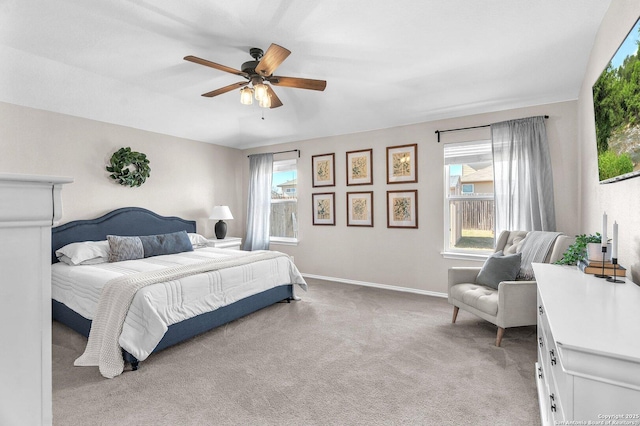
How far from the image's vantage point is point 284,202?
19.1 feet

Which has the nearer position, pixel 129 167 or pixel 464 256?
pixel 464 256

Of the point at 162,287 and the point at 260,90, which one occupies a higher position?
the point at 260,90

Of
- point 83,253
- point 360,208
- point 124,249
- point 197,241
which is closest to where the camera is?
point 83,253

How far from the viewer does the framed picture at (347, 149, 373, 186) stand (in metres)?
4.84

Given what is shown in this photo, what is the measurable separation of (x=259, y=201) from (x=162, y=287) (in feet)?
10.5

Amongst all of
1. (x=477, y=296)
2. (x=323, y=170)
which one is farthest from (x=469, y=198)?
(x=323, y=170)

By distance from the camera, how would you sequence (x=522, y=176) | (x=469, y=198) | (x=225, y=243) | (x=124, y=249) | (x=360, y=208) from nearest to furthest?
(x=522, y=176), (x=124, y=249), (x=469, y=198), (x=360, y=208), (x=225, y=243)

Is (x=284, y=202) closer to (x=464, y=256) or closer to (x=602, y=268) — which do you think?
(x=464, y=256)

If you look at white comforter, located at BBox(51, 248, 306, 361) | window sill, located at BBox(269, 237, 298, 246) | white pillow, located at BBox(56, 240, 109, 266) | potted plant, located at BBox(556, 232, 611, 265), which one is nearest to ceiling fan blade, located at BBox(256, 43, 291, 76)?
white comforter, located at BBox(51, 248, 306, 361)

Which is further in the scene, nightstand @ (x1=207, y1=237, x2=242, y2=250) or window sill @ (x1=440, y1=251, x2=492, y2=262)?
nightstand @ (x1=207, y1=237, x2=242, y2=250)

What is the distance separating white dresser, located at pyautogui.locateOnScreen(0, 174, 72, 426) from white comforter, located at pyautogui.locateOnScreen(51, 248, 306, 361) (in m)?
2.15

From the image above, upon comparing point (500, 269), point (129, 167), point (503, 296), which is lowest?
point (503, 296)

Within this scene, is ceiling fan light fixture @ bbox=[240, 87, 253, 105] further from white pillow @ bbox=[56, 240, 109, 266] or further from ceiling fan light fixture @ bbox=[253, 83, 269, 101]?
white pillow @ bbox=[56, 240, 109, 266]

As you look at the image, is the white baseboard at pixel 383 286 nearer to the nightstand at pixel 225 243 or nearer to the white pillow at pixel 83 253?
the nightstand at pixel 225 243
